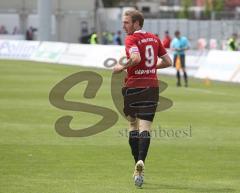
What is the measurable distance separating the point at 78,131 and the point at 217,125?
131 inches

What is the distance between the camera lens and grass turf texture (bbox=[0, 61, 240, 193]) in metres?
11.2

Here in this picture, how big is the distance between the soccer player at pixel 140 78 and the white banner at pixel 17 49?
40263 mm

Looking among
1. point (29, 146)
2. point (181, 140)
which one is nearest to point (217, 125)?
point (181, 140)

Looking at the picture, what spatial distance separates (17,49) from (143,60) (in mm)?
42104

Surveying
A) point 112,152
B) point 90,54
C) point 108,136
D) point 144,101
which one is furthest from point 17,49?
point 144,101

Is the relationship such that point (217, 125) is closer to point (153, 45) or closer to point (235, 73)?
point (153, 45)

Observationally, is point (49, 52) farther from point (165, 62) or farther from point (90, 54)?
point (165, 62)

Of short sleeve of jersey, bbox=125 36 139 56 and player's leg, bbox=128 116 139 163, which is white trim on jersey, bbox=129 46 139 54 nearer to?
short sleeve of jersey, bbox=125 36 139 56

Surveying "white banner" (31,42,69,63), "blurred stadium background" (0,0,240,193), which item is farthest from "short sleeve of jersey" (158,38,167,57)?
"white banner" (31,42,69,63)

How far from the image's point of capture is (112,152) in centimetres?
1440

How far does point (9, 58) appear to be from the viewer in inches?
2048

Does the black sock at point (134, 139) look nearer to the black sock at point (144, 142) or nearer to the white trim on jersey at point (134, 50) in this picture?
the black sock at point (144, 142)

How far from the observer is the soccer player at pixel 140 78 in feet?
36.1

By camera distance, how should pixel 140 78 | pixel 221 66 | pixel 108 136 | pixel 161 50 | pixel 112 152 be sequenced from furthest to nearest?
pixel 221 66 → pixel 108 136 → pixel 112 152 → pixel 161 50 → pixel 140 78
